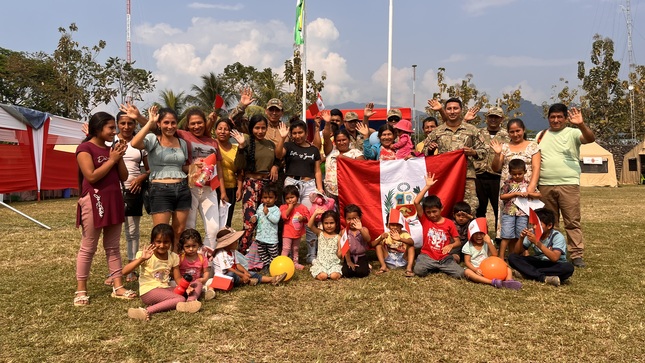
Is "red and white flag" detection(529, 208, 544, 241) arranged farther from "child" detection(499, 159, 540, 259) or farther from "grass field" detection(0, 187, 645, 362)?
"grass field" detection(0, 187, 645, 362)

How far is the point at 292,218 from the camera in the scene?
616 centimetres

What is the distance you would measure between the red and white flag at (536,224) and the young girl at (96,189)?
4.52 metres

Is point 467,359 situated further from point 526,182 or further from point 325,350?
point 526,182

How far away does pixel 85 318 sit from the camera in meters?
4.22

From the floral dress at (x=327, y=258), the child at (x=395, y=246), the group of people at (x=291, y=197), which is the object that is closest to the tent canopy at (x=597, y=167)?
the group of people at (x=291, y=197)

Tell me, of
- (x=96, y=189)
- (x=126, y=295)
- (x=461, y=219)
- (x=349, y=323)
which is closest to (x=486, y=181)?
(x=461, y=219)

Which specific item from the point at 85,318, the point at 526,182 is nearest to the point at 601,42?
the point at 526,182

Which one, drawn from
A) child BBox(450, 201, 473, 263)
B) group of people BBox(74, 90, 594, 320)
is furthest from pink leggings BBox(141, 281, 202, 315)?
child BBox(450, 201, 473, 263)

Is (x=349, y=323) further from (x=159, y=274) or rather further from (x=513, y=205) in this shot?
(x=513, y=205)

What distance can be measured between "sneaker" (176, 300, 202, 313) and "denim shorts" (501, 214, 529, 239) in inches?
152

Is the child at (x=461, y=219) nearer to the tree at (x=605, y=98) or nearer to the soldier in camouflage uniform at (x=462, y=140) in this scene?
the soldier in camouflage uniform at (x=462, y=140)

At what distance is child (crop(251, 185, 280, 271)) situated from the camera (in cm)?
605

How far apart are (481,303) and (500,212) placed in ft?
6.79

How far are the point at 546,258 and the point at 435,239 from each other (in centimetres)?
128
